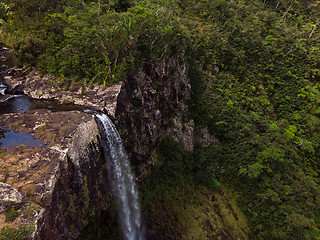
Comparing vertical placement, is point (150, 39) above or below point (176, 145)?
above

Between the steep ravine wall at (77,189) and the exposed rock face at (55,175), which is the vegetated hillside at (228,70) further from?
the steep ravine wall at (77,189)

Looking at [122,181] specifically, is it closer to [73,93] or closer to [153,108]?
[153,108]

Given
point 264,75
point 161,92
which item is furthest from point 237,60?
point 161,92

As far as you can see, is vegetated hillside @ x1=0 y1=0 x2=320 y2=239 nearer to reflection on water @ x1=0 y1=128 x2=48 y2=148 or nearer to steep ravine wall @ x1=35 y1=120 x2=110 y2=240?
steep ravine wall @ x1=35 y1=120 x2=110 y2=240

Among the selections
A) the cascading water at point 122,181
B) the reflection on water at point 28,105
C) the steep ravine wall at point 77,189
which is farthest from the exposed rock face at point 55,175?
the reflection on water at point 28,105

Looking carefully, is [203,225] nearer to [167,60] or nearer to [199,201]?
[199,201]

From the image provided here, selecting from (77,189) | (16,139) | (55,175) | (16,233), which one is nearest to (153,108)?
(77,189)
